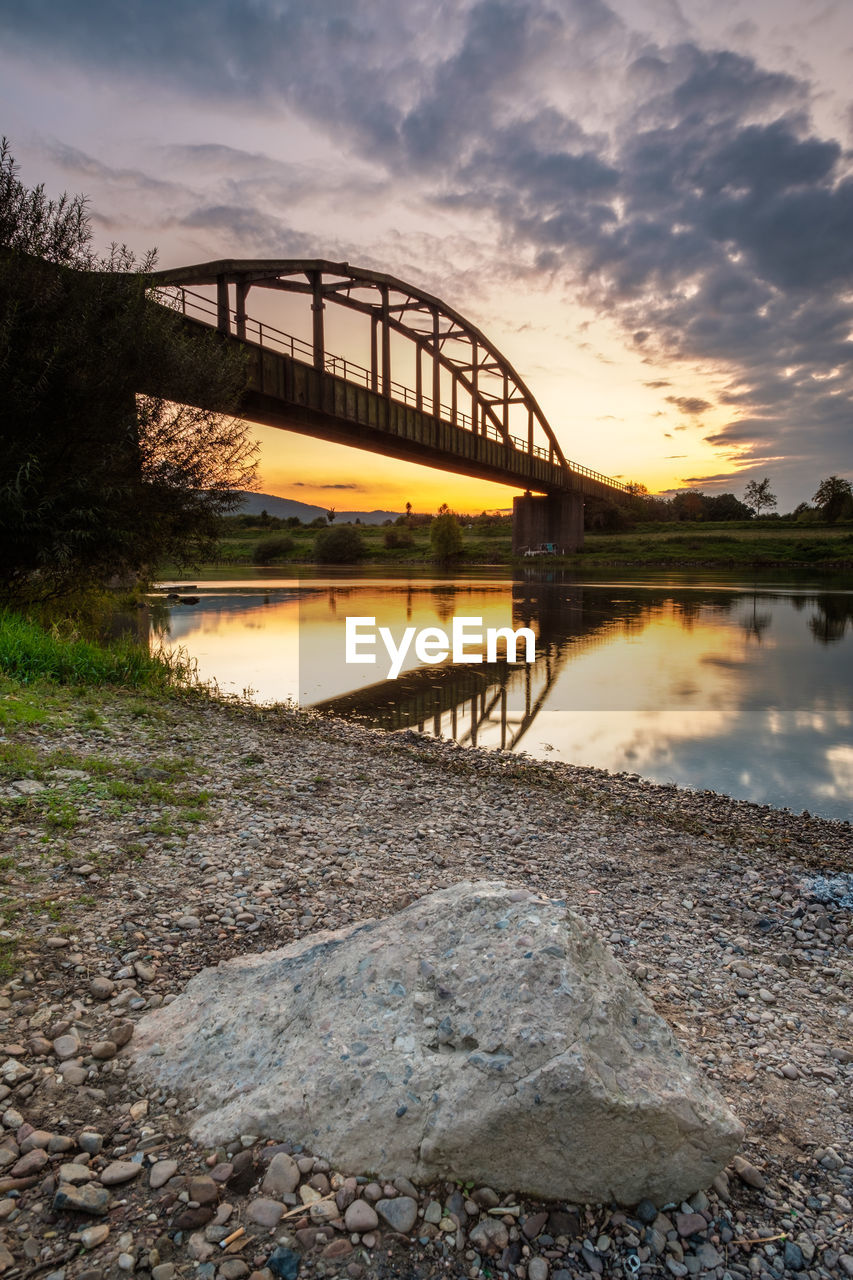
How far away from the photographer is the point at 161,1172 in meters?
2.83

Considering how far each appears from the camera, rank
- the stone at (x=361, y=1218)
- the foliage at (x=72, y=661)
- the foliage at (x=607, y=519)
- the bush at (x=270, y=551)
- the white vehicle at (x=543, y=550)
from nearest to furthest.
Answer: the stone at (x=361, y=1218), the foliage at (x=72, y=661), the white vehicle at (x=543, y=550), the foliage at (x=607, y=519), the bush at (x=270, y=551)

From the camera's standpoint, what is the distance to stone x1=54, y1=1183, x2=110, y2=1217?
2.65 meters

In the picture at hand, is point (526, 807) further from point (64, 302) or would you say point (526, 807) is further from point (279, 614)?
point (279, 614)

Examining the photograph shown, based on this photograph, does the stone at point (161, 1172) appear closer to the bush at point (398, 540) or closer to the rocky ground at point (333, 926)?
the rocky ground at point (333, 926)

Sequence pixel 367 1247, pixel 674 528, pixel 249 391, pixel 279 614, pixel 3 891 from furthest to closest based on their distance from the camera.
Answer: pixel 674 528
pixel 279 614
pixel 249 391
pixel 3 891
pixel 367 1247

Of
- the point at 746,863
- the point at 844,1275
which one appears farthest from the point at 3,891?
the point at 746,863

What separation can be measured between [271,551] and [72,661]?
10328 cm

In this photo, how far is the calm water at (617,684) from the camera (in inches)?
492

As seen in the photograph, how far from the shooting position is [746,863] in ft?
24.6

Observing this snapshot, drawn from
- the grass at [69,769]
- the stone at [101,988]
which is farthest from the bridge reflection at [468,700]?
the stone at [101,988]

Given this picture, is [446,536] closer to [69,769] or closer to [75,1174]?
[69,769]

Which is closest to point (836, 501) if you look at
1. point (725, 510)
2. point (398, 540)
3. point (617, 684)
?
point (725, 510)

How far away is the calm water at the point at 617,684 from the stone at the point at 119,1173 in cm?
973

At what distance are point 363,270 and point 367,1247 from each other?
144 ft
